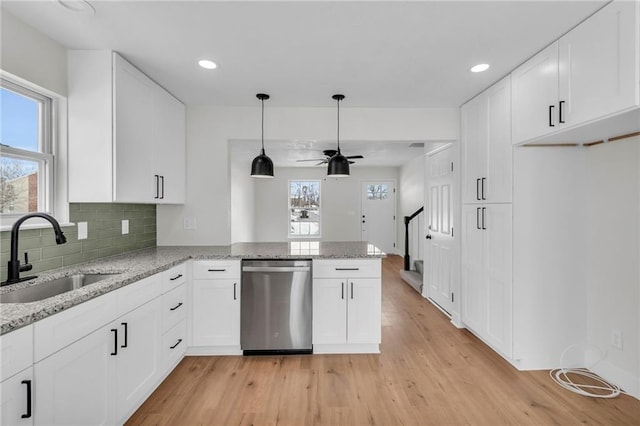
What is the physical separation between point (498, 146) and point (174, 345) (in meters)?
3.13

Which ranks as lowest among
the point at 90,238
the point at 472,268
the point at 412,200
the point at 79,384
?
the point at 79,384

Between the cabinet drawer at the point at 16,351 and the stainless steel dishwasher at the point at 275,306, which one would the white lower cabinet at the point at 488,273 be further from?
the cabinet drawer at the point at 16,351

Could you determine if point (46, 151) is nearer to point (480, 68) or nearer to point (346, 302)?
point (346, 302)

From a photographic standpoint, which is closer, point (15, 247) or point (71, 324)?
point (71, 324)

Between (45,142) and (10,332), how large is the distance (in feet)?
4.82

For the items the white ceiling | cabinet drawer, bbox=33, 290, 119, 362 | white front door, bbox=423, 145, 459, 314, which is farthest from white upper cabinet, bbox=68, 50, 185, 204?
white front door, bbox=423, 145, 459, 314

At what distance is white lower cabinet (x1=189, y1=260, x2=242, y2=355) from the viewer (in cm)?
272

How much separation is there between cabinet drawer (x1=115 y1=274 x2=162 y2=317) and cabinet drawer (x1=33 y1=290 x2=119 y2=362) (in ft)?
0.21

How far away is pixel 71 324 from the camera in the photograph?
1429 millimetres

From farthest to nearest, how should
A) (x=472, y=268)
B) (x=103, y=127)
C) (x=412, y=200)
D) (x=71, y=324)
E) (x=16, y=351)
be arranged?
(x=412, y=200) < (x=472, y=268) < (x=103, y=127) < (x=71, y=324) < (x=16, y=351)

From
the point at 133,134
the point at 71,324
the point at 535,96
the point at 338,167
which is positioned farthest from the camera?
the point at 338,167

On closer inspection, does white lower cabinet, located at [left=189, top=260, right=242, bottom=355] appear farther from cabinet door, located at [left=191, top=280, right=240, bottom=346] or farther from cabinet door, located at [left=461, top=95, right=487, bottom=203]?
cabinet door, located at [left=461, top=95, right=487, bottom=203]

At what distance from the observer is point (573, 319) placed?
247 cm

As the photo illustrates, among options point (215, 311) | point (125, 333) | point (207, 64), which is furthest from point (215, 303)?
point (207, 64)
